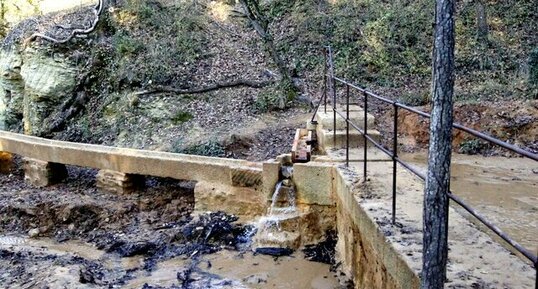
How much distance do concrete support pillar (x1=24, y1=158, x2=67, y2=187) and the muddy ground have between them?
18cm

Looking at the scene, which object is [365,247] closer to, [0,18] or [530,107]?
[530,107]

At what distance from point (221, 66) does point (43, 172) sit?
238 inches

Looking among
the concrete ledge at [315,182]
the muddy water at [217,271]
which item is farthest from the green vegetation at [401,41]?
the muddy water at [217,271]

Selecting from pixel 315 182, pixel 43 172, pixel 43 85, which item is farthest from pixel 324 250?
pixel 43 85

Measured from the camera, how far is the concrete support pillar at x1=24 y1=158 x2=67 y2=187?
9.28 m

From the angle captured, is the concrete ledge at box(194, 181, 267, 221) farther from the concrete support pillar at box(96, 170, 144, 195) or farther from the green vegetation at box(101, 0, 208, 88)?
the green vegetation at box(101, 0, 208, 88)

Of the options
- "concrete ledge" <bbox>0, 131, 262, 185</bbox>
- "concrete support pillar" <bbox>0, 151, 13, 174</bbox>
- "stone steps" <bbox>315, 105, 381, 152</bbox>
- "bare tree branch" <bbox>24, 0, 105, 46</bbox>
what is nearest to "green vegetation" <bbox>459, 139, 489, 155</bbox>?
"stone steps" <bbox>315, 105, 381, 152</bbox>

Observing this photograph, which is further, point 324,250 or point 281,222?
point 281,222

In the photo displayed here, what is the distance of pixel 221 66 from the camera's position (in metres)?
13.8

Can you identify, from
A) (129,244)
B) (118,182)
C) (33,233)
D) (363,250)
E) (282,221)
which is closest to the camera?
(363,250)

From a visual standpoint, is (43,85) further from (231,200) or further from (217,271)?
(217,271)

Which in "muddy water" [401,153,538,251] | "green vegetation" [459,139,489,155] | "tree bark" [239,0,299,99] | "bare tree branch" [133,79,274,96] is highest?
"tree bark" [239,0,299,99]

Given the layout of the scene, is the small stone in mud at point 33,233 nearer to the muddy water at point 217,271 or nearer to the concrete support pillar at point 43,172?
the muddy water at point 217,271

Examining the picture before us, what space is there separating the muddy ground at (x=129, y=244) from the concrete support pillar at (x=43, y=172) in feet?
0.60
